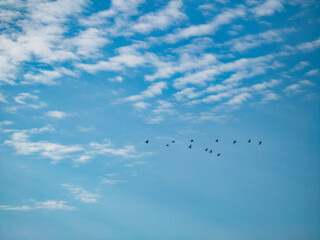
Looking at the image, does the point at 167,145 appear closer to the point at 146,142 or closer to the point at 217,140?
the point at 146,142

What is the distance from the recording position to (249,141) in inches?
4815

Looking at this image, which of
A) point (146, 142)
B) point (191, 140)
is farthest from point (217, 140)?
point (146, 142)

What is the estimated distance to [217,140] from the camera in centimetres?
12350

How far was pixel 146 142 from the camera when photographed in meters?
120

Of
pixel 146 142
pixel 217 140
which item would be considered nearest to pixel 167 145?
pixel 146 142

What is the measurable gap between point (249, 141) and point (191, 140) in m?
18.1

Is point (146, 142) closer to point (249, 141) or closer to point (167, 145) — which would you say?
point (167, 145)

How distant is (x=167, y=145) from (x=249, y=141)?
25526 millimetres

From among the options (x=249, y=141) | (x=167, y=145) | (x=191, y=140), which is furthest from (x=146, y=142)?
(x=249, y=141)

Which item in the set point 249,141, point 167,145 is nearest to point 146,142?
point 167,145

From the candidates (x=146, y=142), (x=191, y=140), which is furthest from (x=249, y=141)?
(x=146, y=142)

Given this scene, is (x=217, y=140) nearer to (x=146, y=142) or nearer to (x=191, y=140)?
(x=191, y=140)

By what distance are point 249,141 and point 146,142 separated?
32.0 meters

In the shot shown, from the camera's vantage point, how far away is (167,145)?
12300 cm
